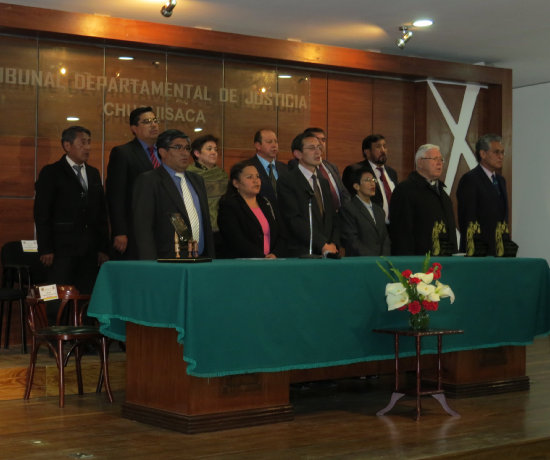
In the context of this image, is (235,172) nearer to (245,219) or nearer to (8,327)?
(245,219)

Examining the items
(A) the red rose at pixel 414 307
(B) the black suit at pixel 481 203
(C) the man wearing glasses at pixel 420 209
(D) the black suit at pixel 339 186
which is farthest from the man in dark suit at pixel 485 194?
(A) the red rose at pixel 414 307

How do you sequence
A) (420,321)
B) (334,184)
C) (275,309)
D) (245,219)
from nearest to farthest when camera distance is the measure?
1. (275,309)
2. (420,321)
3. (245,219)
4. (334,184)

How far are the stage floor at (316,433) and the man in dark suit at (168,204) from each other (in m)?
1.02

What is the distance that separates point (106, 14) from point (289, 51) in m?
1.82

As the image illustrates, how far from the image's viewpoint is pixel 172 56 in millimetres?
8672

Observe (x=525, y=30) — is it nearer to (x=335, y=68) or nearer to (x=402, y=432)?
(x=335, y=68)

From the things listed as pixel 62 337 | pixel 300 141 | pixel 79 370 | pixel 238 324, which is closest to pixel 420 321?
pixel 238 324

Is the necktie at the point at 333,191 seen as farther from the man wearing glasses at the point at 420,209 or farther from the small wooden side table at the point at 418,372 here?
the small wooden side table at the point at 418,372

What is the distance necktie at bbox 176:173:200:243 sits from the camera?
227 inches

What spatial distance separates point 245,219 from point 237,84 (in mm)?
3274

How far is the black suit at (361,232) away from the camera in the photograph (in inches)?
269

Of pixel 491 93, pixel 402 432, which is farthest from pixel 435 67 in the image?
pixel 402 432

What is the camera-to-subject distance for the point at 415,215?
684 cm

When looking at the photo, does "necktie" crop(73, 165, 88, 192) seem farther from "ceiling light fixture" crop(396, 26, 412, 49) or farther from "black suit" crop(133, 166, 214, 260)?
"ceiling light fixture" crop(396, 26, 412, 49)
